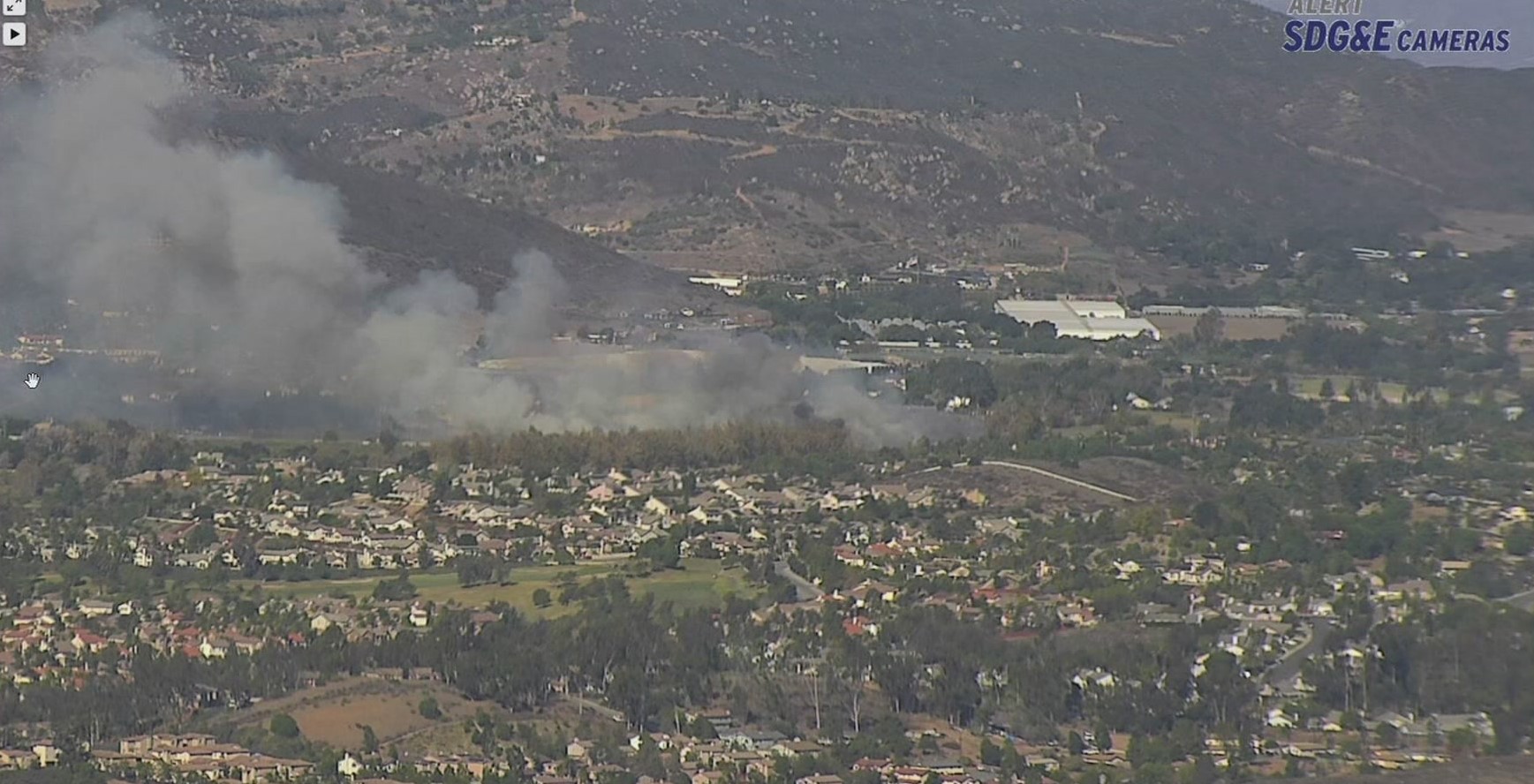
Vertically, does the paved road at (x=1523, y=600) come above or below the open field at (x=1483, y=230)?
below

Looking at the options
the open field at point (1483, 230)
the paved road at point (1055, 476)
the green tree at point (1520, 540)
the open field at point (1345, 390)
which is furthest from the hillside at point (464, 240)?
the green tree at point (1520, 540)

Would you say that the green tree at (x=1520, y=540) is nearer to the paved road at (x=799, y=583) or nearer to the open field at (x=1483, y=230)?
the paved road at (x=799, y=583)

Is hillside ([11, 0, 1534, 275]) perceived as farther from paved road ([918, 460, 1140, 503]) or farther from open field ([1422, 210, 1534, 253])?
paved road ([918, 460, 1140, 503])

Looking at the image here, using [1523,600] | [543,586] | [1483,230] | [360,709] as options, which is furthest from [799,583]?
[1483,230]

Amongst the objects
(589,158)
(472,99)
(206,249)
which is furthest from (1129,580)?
(472,99)

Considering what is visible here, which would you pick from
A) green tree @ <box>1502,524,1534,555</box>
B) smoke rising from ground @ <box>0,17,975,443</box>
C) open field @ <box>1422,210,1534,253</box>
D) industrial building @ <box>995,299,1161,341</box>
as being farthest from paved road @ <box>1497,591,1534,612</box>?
open field @ <box>1422,210,1534,253</box>

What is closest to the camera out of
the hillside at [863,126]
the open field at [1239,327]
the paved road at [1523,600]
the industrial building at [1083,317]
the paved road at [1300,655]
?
the paved road at [1300,655]

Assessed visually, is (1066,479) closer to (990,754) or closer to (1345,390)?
(1345,390)
